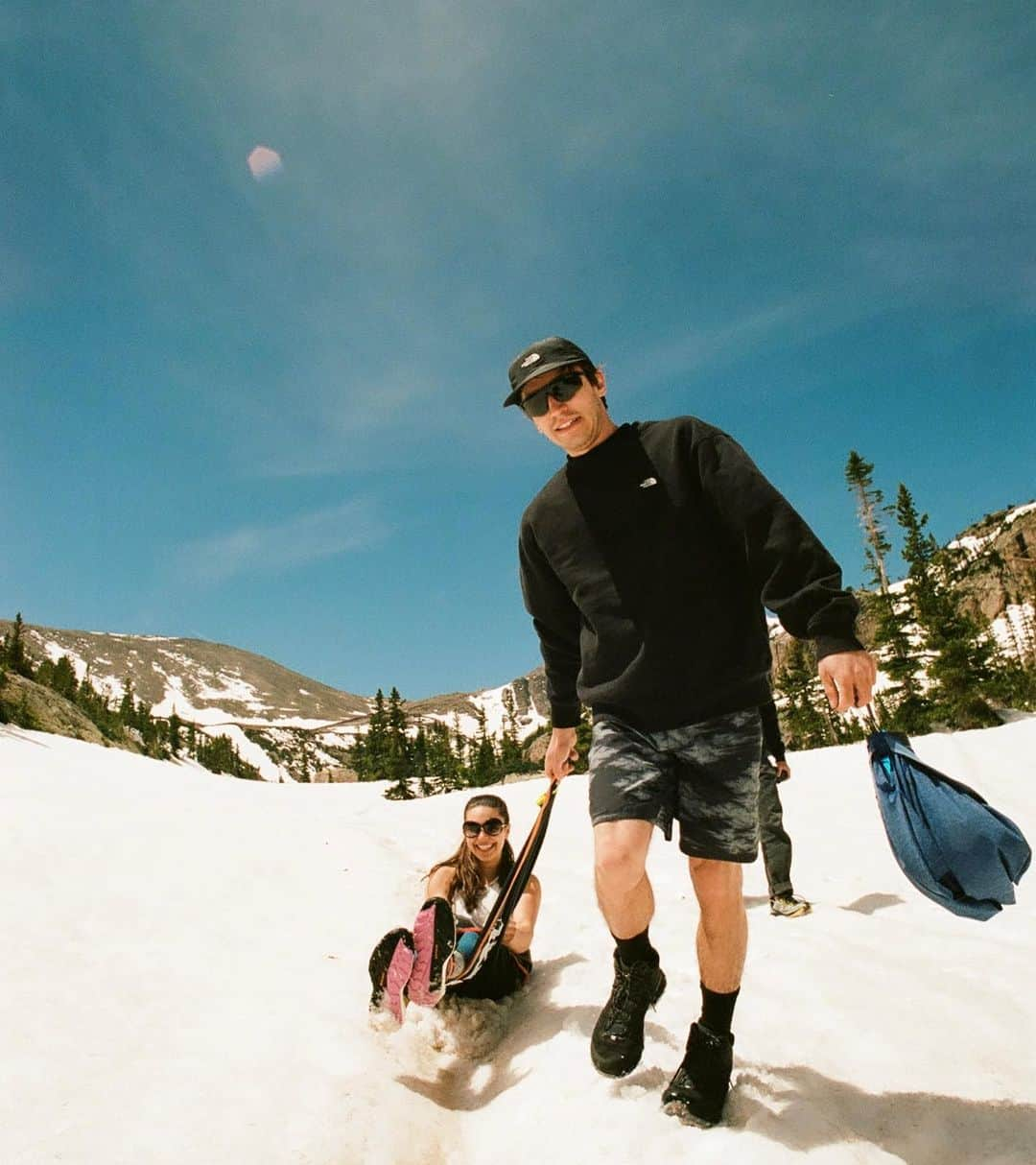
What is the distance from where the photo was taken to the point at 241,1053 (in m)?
3.14

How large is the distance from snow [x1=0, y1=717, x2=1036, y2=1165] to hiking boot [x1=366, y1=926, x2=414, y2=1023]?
192 millimetres

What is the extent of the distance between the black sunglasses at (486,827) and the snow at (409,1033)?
1.00 meters

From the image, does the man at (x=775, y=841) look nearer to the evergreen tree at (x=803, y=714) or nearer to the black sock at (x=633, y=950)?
the black sock at (x=633, y=950)

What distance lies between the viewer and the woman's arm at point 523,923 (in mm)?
4496

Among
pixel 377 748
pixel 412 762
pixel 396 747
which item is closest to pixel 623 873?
pixel 396 747

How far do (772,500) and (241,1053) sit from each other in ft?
10.9

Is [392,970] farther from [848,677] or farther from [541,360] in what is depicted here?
[541,360]

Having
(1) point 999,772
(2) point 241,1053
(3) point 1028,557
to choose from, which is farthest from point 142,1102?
(3) point 1028,557

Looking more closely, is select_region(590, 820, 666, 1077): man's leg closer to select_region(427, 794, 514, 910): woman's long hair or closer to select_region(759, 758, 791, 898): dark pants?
select_region(427, 794, 514, 910): woman's long hair

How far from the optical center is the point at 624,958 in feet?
10.0

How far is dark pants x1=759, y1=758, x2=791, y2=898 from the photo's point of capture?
609 centimetres

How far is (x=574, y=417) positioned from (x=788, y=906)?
4.85m

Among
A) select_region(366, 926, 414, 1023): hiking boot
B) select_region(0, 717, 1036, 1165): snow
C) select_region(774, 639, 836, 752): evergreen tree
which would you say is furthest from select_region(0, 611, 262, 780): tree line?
select_region(774, 639, 836, 752): evergreen tree

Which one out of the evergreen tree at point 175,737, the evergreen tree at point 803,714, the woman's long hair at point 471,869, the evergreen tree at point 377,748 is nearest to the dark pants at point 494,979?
the woman's long hair at point 471,869
